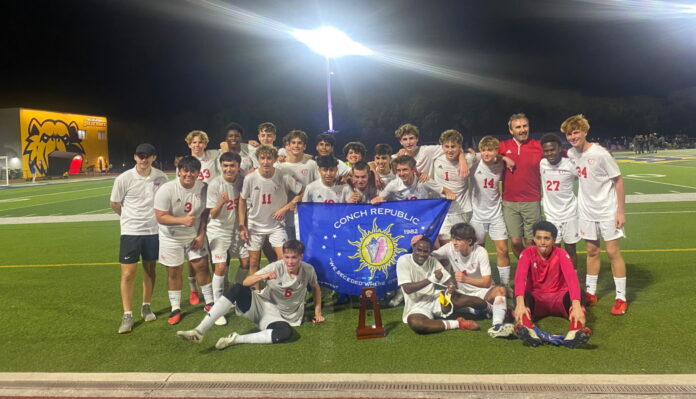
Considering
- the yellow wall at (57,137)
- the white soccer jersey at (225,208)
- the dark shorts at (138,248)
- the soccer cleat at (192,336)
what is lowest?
the soccer cleat at (192,336)

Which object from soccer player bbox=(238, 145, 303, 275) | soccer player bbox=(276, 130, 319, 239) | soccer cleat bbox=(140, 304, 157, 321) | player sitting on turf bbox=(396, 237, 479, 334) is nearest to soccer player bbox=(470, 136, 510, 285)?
player sitting on turf bbox=(396, 237, 479, 334)

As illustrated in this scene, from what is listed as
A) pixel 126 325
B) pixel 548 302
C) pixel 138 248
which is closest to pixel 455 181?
pixel 548 302

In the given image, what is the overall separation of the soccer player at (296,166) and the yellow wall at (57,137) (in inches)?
1799

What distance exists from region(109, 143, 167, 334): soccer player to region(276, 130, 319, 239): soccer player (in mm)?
1444

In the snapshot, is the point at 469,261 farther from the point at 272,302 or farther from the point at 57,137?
the point at 57,137

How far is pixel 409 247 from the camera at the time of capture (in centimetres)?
546

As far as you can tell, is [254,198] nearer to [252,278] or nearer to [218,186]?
[218,186]

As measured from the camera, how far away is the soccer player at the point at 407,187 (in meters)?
5.55

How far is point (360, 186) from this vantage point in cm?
556

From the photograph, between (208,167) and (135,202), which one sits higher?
(208,167)

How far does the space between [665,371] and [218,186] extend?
438 centimetres

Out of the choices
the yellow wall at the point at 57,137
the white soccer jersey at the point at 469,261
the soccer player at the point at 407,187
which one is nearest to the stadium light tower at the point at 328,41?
the soccer player at the point at 407,187

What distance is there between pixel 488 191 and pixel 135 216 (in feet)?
12.9

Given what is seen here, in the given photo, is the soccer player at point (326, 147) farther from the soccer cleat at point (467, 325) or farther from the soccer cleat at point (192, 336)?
the soccer cleat at point (192, 336)
